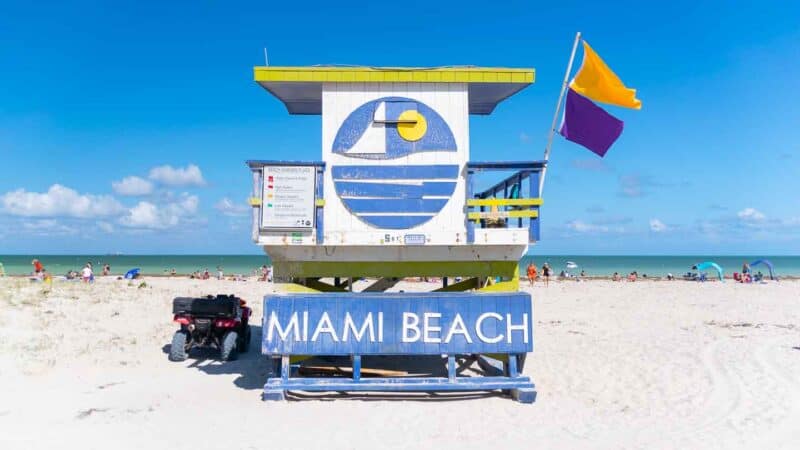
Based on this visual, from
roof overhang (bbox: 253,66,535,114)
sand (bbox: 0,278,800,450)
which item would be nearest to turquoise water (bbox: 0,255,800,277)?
sand (bbox: 0,278,800,450)

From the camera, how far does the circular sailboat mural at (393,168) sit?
8688 millimetres

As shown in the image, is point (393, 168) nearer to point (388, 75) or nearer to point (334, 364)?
point (388, 75)

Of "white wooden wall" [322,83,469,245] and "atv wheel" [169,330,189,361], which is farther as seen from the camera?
"atv wheel" [169,330,189,361]

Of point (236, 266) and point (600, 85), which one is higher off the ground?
point (600, 85)

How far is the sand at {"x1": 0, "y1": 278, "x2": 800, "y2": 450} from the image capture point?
6.52 m

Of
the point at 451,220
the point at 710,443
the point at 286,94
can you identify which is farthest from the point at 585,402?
the point at 286,94

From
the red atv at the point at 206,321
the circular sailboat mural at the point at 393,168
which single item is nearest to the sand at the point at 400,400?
the red atv at the point at 206,321

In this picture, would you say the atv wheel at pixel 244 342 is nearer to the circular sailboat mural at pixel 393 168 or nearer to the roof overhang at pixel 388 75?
the circular sailboat mural at pixel 393 168

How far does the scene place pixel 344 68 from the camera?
8.85 metres

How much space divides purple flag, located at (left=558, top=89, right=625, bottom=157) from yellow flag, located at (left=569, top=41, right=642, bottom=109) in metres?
0.16

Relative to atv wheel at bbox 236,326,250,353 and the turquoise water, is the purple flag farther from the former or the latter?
the turquoise water

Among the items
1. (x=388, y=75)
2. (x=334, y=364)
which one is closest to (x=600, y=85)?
(x=388, y=75)

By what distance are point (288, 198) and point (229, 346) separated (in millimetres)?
4209

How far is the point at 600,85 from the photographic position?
9008 mm
